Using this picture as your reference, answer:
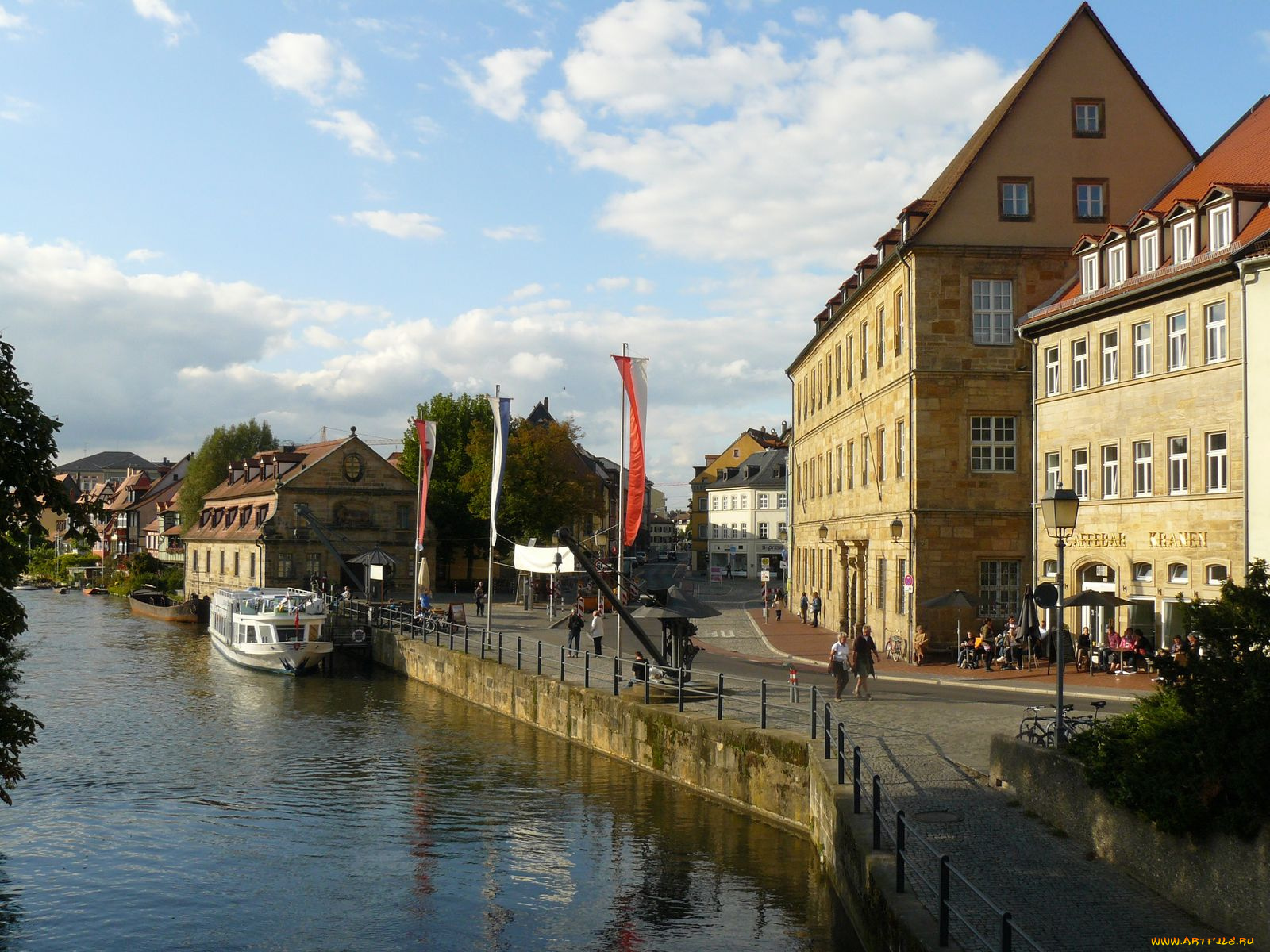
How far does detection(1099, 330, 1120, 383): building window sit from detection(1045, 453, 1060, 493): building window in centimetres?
279

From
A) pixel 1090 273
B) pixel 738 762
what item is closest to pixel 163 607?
pixel 1090 273

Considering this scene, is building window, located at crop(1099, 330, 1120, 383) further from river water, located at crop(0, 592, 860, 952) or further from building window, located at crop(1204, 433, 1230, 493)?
river water, located at crop(0, 592, 860, 952)

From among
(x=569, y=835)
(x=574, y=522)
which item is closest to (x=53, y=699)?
(x=569, y=835)

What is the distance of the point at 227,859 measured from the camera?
58.7ft

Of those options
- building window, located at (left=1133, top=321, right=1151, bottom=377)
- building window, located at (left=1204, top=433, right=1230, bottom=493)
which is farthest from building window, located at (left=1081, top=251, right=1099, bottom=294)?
building window, located at (left=1204, top=433, right=1230, bottom=493)

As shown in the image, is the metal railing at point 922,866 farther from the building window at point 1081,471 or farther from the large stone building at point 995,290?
the large stone building at point 995,290

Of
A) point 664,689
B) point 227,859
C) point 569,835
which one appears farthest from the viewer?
point 664,689

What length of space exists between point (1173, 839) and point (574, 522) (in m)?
69.6

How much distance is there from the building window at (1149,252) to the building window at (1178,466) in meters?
4.29

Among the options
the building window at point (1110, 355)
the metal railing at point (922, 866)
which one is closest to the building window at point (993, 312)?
the building window at point (1110, 355)

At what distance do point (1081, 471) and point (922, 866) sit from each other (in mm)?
21716

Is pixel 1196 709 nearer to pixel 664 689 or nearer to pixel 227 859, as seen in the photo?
pixel 227 859

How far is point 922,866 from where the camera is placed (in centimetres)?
1200

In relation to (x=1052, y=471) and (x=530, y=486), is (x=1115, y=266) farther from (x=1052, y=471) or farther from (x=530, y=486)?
(x=530, y=486)
